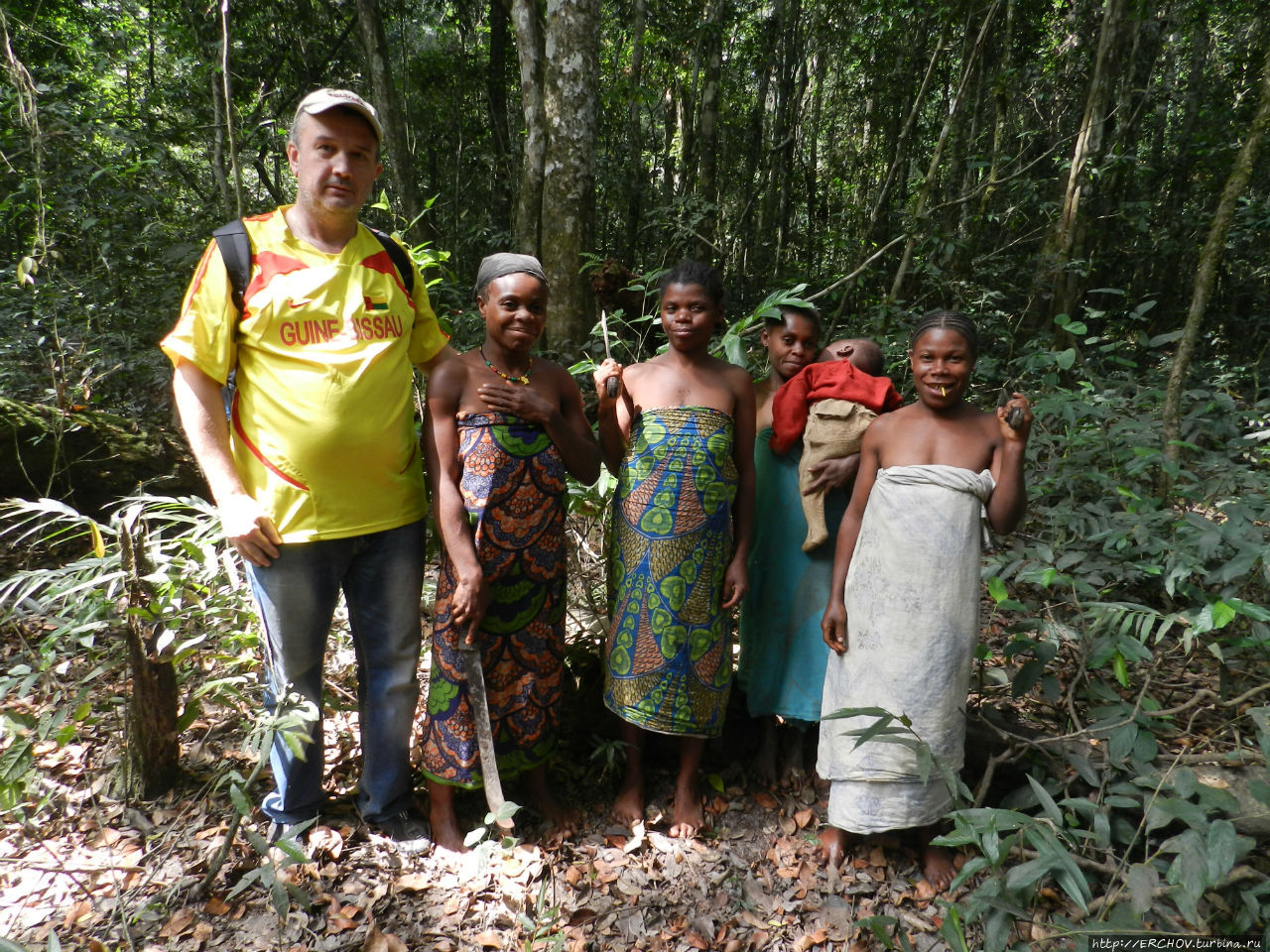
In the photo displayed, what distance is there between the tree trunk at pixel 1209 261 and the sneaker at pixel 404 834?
315 centimetres

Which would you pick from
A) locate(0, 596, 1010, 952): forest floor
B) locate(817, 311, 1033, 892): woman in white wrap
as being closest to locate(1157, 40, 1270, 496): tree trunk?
locate(817, 311, 1033, 892): woman in white wrap

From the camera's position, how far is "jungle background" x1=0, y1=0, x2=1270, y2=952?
2.06m

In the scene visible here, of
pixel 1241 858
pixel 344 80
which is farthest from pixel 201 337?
pixel 344 80

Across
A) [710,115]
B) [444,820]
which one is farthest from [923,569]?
[710,115]

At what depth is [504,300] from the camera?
2.16m

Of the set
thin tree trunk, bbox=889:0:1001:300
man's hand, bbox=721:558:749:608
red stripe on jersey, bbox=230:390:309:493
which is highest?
thin tree trunk, bbox=889:0:1001:300

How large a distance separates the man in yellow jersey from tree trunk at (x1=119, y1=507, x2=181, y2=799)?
42 cm

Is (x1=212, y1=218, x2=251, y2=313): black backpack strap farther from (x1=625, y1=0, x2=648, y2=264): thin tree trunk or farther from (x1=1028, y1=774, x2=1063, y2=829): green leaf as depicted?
(x1=625, y1=0, x2=648, y2=264): thin tree trunk

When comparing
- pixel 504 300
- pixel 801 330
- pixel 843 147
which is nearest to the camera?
pixel 504 300

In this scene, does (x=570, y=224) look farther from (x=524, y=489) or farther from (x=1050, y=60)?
(x=1050, y=60)

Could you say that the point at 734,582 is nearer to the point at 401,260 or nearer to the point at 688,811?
the point at 688,811

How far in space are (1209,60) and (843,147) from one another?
15.5 feet

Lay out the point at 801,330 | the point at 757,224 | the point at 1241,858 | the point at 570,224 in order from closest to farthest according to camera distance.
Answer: the point at 1241,858 → the point at 801,330 → the point at 570,224 → the point at 757,224

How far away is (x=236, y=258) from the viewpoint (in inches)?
75.1
